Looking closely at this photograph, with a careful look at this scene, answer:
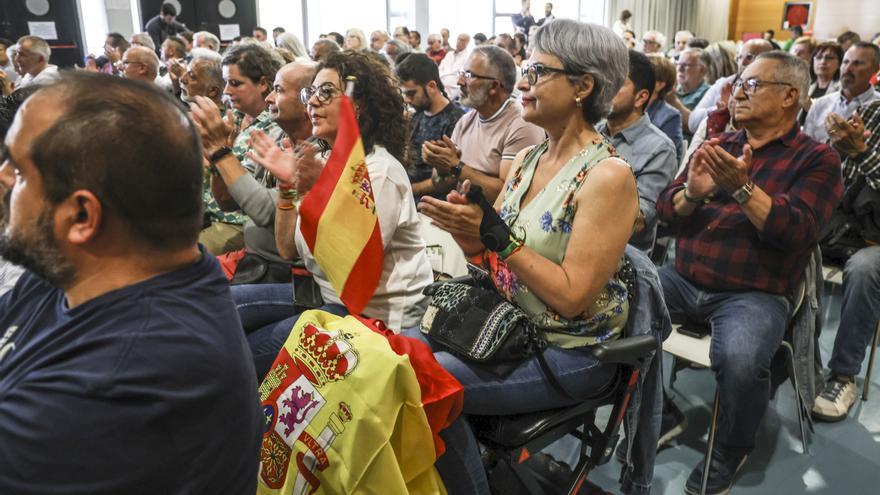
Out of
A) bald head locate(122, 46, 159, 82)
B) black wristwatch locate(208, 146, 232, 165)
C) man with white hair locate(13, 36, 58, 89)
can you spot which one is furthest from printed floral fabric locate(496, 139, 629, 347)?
man with white hair locate(13, 36, 58, 89)

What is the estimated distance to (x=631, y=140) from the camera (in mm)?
2820

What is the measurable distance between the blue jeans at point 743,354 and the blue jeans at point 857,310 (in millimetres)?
587

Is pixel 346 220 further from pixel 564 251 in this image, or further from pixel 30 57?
pixel 30 57

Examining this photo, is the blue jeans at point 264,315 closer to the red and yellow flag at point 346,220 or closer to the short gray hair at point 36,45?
the red and yellow flag at point 346,220

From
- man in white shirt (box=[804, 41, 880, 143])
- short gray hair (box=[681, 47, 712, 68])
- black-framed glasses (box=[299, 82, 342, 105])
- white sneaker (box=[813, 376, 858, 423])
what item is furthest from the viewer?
short gray hair (box=[681, 47, 712, 68])

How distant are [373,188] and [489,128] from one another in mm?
1532

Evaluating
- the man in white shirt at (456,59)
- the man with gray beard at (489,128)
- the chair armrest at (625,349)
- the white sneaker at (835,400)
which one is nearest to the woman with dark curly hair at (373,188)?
the chair armrest at (625,349)

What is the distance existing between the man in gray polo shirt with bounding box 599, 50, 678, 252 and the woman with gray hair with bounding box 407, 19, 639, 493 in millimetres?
914

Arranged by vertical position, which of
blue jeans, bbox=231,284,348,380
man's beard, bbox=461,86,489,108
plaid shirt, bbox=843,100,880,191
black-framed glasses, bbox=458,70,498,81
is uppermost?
black-framed glasses, bbox=458,70,498,81

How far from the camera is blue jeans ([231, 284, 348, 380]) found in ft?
6.78

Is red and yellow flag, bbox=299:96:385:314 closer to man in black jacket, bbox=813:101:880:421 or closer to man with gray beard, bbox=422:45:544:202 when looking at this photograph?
man with gray beard, bbox=422:45:544:202

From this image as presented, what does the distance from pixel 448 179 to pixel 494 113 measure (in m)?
0.48

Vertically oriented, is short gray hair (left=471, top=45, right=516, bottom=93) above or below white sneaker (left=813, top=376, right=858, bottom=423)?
above

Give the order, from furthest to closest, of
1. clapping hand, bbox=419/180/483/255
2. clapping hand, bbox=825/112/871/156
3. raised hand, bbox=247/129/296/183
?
clapping hand, bbox=825/112/871/156 < raised hand, bbox=247/129/296/183 < clapping hand, bbox=419/180/483/255
